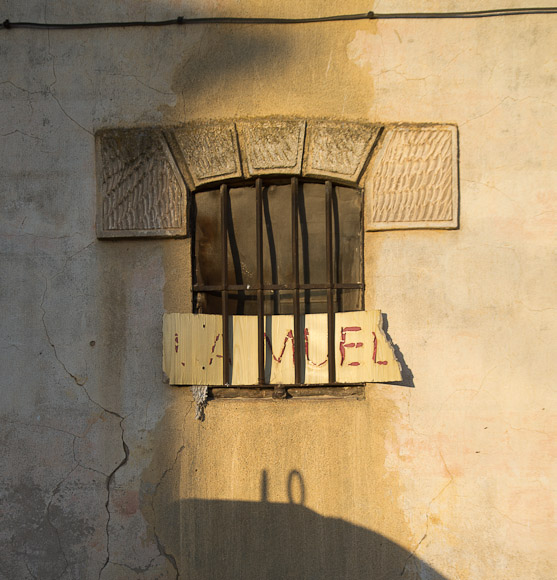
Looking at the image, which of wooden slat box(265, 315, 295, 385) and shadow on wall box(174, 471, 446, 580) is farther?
wooden slat box(265, 315, 295, 385)

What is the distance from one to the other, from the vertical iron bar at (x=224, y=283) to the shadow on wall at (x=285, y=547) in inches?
27.7

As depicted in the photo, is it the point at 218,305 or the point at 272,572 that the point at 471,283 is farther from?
the point at 272,572

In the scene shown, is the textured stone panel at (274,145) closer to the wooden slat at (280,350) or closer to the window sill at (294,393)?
the wooden slat at (280,350)

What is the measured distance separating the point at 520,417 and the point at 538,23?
7.35 feet

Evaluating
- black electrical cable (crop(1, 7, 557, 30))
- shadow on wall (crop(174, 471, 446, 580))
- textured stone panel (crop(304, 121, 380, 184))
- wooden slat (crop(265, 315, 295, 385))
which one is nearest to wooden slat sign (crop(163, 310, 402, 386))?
wooden slat (crop(265, 315, 295, 385))

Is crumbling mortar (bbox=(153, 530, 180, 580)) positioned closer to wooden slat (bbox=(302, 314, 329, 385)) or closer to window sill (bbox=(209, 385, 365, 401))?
window sill (bbox=(209, 385, 365, 401))

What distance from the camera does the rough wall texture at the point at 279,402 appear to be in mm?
2881

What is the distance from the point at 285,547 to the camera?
288 centimetres

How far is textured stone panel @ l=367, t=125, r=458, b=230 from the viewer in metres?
2.94

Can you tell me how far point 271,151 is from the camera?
2982 mm

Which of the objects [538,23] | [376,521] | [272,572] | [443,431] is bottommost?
[272,572]

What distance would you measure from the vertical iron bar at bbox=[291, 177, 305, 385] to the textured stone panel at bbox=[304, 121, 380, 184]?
8.0 inches

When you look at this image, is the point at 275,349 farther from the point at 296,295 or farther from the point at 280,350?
the point at 296,295

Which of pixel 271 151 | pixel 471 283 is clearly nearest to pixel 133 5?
pixel 271 151
